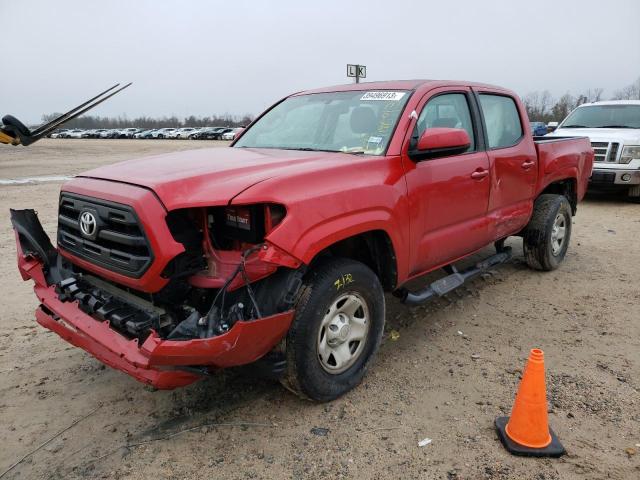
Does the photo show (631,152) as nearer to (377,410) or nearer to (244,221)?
(377,410)

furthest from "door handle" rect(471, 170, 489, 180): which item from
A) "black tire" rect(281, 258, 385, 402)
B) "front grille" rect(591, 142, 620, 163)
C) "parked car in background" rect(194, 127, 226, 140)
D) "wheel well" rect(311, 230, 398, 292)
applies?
"parked car in background" rect(194, 127, 226, 140)

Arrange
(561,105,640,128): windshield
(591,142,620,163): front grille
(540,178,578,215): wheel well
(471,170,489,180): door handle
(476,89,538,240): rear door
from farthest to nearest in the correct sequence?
1. (561,105,640,128): windshield
2. (591,142,620,163): front grille
3. (540,178,578,215): wheel well
4. (476,89,538,240): rear door
5. (471,170,489,180): door handle

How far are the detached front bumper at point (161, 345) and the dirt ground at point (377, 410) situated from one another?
0.50 m

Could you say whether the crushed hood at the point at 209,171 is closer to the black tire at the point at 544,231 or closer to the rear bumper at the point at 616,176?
the black tire at the point at 544,231

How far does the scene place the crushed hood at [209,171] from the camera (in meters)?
2.59

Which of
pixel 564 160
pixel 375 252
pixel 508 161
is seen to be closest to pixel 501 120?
pixel 508 161

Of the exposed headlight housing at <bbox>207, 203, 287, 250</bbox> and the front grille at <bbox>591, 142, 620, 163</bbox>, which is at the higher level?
the exposed headlight housing at <bbox>207, 203, 287, 250</bbox>

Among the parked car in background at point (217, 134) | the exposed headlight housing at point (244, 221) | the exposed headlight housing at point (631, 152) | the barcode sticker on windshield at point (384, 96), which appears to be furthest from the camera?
the parked car in background at point (217, 134)

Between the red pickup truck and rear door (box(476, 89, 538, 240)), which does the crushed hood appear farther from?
rear door (box(476, 89, 538, 240))

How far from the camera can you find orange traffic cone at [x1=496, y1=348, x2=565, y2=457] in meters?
2.68

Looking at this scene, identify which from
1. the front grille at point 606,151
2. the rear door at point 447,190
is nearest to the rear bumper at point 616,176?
the front grille at point 606,151

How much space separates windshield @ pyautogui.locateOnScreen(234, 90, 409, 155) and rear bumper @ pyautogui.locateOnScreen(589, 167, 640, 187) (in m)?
7.71

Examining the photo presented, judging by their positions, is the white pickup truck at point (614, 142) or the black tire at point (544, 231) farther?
the white pickup truck at point (614, 142)

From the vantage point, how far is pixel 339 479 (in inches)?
100
